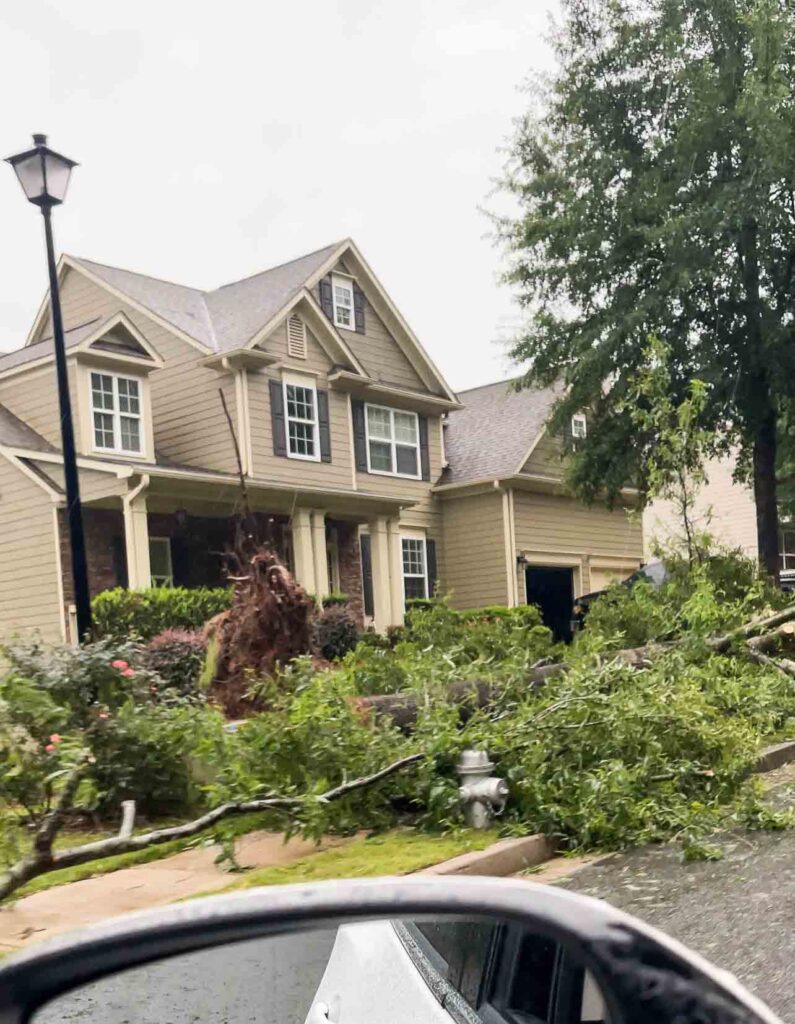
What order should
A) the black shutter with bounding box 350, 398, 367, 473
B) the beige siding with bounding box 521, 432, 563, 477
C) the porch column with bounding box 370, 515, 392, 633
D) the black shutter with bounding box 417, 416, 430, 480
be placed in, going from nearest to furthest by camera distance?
1. the porch column with bounding box 370, 515, 392, 633
2. the black shutter with bounding box 350, 398, 367, 473
3. the black shutter with bounding box 417, 416, 430, 480
4. the beige siding with bounding box 521, 432, 563, 477

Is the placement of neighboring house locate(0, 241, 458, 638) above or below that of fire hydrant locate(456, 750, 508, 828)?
above

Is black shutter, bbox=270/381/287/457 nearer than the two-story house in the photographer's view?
No

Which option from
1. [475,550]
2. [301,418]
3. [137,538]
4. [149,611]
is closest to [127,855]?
[149,611]

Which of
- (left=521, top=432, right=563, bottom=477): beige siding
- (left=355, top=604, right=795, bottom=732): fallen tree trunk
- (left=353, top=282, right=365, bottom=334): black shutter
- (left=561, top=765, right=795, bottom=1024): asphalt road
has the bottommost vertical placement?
(left=561, top=765, right=795, bottom=1024): asphalt road

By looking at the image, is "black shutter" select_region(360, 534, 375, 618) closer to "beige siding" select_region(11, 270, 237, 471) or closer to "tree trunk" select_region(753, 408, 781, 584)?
"beige siding" select_region(11, 270, 237, 471)

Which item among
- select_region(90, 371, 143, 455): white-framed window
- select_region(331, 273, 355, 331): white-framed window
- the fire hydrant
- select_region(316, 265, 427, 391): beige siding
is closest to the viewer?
the fire hydrant

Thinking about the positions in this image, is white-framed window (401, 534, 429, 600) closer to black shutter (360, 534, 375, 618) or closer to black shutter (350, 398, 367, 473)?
black shutter (360, 534, 375, 618)

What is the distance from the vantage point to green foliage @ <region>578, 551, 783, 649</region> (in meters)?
10.5

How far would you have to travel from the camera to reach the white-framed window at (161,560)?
21092mm

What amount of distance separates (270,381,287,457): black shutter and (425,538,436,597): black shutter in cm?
557

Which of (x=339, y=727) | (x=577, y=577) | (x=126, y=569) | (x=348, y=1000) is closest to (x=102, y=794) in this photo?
(x=339, y=727)

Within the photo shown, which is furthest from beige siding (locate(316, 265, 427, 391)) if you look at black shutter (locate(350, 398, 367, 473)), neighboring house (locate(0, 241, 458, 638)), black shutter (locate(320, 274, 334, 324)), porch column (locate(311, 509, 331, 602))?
porch column (locate(311, 509, 331, 602))

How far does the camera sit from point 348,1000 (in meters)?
1.05

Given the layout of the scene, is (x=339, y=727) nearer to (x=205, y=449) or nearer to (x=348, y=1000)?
(x=348, y=1000)
